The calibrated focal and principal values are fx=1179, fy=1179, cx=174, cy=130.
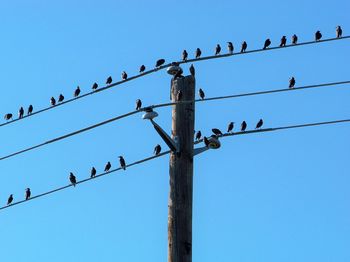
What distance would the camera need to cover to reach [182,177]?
1385cm

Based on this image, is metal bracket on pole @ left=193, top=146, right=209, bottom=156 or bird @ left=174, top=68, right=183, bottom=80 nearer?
metal bracket on pole @ left=193, top=146, right=209, bottom=156

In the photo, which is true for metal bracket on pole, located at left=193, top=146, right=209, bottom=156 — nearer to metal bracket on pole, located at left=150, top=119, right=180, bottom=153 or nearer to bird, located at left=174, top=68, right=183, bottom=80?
metal bracket on pole, located at left=150, top=119, right=180, bottom=153

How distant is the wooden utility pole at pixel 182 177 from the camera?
13586mm

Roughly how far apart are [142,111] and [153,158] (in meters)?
0.58

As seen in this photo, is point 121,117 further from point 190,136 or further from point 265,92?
point 265,92

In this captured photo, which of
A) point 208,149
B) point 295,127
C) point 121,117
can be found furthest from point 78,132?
point 295,127

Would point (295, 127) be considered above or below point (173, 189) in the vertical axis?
above

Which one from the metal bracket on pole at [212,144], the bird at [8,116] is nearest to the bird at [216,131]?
the metal bracket on pole at [212,144]

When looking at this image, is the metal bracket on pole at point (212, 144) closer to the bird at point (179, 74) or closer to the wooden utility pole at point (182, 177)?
the wooden utility pole at point (182, 177)

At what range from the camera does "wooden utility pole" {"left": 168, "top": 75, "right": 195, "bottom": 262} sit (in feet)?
44.6

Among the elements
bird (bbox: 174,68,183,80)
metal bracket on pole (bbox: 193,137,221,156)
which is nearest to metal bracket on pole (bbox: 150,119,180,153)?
metal bracket on pole (bbox: 193,137,221,156)

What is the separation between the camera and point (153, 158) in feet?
46.6

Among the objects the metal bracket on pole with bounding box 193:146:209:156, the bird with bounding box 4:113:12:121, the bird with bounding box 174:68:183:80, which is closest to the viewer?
the metal bracket on pole with bounding box 193:146:209:156

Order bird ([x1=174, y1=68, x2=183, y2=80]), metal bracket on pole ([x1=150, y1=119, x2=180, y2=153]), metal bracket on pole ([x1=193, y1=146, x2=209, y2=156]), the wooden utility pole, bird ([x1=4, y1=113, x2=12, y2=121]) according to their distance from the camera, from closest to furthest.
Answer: the wooden utility pole → metal bracket on pole ([x1=150, y1=119, x2=180, y2=153]) → metal bracket on pole ([x1=193, y1=146, x2=209, y2=156]) → bird ([x1=174, y1=68, x2=183, y2=80]) → bird ([x1=4, y1=113, x2=12, y2=121])
